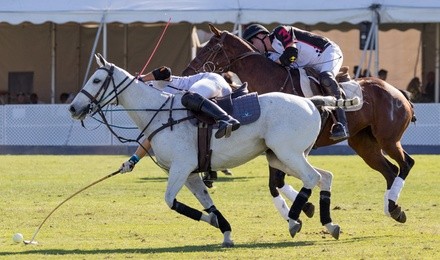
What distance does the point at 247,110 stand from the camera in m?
13.2

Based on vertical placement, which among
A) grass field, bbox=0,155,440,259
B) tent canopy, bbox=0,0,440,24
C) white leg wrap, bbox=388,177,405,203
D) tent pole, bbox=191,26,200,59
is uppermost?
white leg wrap, bbox=388,177,405,203

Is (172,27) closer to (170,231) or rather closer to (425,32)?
(425,32)

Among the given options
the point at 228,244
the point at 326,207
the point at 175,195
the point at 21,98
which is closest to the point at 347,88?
the point at 326,207

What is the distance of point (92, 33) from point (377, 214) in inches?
933

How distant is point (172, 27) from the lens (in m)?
38.2

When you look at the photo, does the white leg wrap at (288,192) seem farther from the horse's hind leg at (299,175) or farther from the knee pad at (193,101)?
the knee pad at (193,101)

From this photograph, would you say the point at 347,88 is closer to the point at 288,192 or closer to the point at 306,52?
the point at 306,52

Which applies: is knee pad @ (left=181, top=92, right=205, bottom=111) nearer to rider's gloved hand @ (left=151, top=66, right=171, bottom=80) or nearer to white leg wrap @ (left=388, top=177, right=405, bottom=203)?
rider's gloved hand @ (left=151, top=66, right=171, bottom=80)

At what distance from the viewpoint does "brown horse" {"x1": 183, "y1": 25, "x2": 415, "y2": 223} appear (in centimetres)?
1571

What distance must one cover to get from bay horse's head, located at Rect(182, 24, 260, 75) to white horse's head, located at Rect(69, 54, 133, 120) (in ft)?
8.60

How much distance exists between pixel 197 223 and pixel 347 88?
8.19ft

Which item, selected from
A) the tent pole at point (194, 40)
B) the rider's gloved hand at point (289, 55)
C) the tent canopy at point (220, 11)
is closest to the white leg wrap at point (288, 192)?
the rider's gloved hand at point (289, 55)

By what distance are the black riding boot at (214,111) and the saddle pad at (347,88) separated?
101 inches

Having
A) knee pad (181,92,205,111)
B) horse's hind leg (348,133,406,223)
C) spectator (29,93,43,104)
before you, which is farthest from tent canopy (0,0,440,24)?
knee pad (181,92,205,111)
